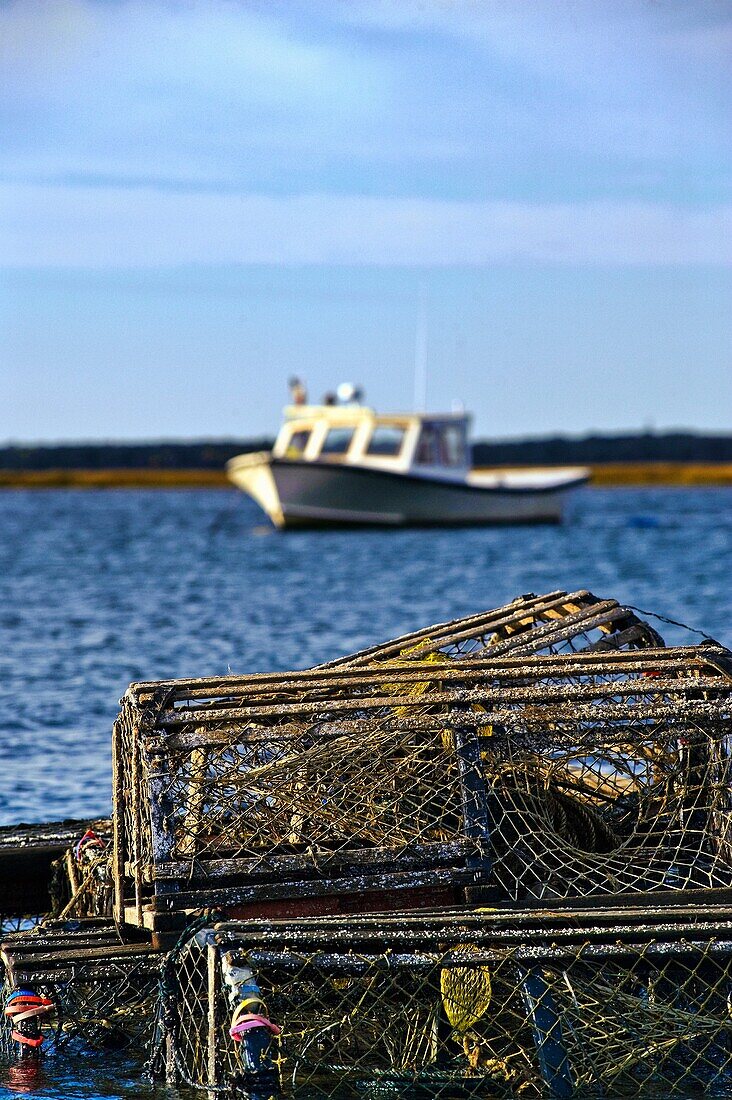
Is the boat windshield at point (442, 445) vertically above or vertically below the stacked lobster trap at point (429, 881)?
above

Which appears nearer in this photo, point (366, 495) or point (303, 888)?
point (303, 888)

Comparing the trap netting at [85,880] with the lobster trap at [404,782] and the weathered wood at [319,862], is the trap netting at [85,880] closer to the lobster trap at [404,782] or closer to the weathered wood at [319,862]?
the lobster trap at [404,782]

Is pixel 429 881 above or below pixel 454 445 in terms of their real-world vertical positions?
below

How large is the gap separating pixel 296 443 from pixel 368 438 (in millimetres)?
2200

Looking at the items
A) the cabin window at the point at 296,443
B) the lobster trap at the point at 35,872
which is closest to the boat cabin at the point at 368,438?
the cabin window at the point at 296,443

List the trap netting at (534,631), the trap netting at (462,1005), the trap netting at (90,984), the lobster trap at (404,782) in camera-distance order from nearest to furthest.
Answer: the trap netting at (462,1005), the lobster trap at (404,782), the trap netting at (90,984), the trap netting at (534,631)

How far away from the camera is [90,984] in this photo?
5.34 meters

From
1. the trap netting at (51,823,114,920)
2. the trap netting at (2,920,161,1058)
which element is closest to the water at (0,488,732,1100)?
the trap netting at (2,920,161,1058)

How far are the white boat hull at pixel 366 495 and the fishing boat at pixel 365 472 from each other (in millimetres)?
25

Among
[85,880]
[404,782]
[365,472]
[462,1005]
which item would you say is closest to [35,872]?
[85,880]

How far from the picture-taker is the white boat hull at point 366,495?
38.1 meters

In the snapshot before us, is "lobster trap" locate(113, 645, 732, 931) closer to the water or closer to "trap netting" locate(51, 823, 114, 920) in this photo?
"trap netting" locate(51, 823, 114, 920)

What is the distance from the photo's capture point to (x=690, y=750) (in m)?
5.59

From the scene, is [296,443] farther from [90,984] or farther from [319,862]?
[319,862]
